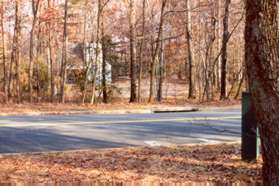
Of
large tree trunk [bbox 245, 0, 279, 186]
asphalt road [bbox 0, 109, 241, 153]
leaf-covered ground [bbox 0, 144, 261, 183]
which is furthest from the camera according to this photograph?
asphalt road [bbox 0, 109, 241, 153]

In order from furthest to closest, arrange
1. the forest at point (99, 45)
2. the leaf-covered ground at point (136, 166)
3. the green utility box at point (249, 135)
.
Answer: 1. the forest at point (99, 45)
2. the green utility box at point (249, 135)
3. the leaf-covered ground at point (136, 166)

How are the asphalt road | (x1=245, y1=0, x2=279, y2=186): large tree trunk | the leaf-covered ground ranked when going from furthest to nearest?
the asphalt road, the leaf-covered ground, (x1=245, y1=0, x2=279, y2=186): large tree trunk

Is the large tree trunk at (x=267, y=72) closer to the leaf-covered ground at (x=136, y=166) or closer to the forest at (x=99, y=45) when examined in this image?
the leaf-covered ground at (x=136, y=166)

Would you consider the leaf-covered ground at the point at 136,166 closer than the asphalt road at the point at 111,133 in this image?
Yes

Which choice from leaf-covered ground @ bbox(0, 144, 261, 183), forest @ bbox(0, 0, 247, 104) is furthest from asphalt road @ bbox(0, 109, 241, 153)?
forest @ bbox(0, 0, 247, 104)

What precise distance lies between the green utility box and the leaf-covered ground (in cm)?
15

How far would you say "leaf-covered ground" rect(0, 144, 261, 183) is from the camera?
6.33 meters

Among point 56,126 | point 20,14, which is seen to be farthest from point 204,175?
point 20,14

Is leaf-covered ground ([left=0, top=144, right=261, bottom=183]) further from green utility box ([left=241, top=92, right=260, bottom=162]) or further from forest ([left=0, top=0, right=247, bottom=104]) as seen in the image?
forest ([left=0, top=0, right=247, bottom=104])

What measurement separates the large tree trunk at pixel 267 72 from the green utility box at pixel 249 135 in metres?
3.04

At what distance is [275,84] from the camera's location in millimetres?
4090

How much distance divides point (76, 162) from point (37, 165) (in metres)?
0.59

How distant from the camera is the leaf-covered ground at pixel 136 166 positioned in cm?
633

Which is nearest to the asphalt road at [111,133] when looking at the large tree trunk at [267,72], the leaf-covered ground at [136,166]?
the leaf-covered ground at [136,166]
